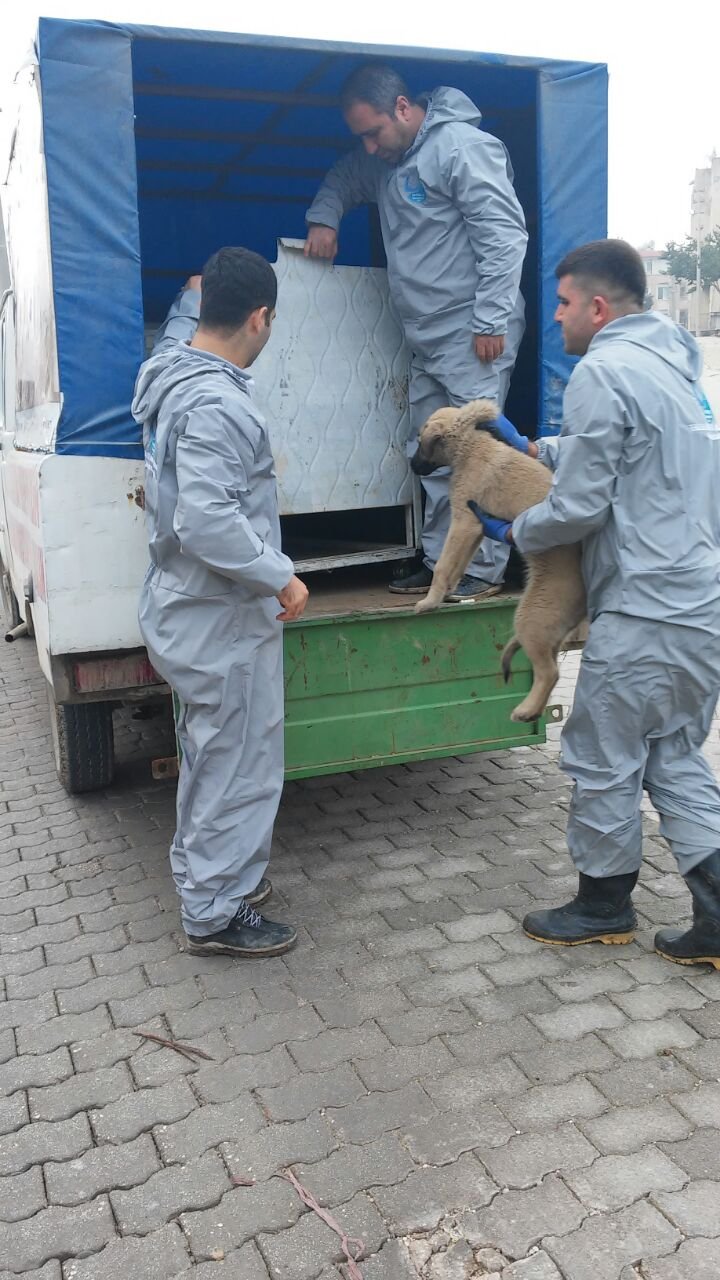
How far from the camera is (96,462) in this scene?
3529 mm

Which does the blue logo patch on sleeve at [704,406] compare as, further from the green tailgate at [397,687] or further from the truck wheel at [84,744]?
the truck wheel at [84,744]

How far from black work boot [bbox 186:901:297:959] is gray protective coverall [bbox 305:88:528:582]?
5.72 feet

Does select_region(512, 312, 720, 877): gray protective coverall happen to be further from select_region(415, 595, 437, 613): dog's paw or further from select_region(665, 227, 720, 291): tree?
select_region(665, 227, 720, 291): tree

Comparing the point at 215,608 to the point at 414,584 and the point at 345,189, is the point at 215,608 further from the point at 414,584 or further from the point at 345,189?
the point at 345,189

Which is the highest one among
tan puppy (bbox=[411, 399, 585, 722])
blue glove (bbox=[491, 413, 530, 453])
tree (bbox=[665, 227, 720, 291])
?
tree (bbox=[665, 227, 720, 291])

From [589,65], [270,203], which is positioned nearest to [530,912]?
[589,65]

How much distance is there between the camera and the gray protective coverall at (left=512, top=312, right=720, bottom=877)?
2.88m

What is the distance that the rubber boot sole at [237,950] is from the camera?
3.29 metres

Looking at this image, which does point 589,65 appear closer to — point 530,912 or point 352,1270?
point 530,912

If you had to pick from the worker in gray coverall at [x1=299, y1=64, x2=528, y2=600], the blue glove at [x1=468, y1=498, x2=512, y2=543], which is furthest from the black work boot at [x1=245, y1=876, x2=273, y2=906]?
the blue glove at [x1=468, y1=498, x2=512, y2=543]

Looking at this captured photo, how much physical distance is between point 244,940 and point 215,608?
1.09 m

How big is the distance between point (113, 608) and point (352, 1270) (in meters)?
2.26

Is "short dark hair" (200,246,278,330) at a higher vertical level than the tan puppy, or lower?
higher

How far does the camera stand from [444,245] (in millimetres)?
4199
